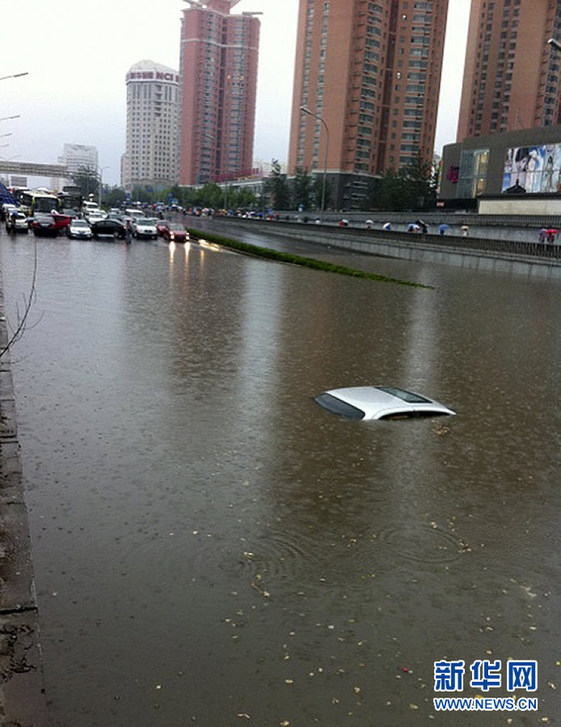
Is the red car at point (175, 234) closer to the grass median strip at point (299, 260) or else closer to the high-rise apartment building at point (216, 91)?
the grass median strip at point (299, 260)

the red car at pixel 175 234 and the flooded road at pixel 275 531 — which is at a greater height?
the red car at pixel 175 234

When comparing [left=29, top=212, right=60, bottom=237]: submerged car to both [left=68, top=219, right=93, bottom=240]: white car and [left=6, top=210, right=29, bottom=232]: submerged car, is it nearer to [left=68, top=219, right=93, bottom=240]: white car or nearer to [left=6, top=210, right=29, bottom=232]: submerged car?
[left=6, top=210, right=29, bottom=232]: submerged car

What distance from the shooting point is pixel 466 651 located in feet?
14.6

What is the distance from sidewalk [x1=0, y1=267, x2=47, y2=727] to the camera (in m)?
3.71

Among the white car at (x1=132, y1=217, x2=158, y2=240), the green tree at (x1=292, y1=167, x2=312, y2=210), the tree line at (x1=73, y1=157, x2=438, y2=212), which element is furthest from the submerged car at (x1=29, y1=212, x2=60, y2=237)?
the green tree at (x1=292, y1=167, x2=312, y2=210)

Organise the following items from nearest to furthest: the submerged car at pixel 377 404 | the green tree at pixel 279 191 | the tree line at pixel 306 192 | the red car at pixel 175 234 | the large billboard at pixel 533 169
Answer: the submerged car at pixel 377 404 → the red car at pixel 175 234 → the large billboard at pixel 533 169 → the tree line at pixel 306 192 → the green tree at pixel 279 191

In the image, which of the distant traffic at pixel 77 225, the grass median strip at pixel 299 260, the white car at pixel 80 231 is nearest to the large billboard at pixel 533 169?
the grass median strip at pixel 299 260

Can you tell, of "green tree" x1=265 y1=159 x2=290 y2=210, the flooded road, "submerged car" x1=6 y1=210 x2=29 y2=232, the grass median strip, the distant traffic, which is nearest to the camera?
the flooded road

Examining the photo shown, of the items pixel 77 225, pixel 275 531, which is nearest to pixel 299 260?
pixel 77 225

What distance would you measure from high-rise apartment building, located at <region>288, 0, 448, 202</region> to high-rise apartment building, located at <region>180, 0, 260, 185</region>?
185 ft

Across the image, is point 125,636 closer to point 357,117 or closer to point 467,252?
point 467,252

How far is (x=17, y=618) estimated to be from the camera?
4.47 metres

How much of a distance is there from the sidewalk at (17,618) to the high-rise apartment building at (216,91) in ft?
578

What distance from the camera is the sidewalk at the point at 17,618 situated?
12.2 feet
